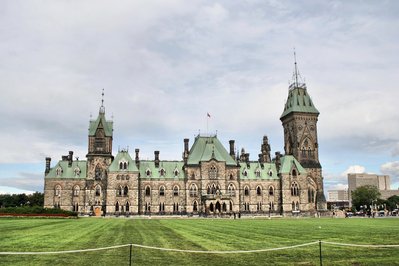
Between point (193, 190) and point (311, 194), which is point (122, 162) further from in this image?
point (311, 194)

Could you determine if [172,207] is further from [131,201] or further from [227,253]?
[227,253]

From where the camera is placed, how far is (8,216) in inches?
2419

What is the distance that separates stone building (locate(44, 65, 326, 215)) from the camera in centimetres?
8394

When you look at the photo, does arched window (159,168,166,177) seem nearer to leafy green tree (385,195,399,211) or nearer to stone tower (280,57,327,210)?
stone tower (280,57,327,210)

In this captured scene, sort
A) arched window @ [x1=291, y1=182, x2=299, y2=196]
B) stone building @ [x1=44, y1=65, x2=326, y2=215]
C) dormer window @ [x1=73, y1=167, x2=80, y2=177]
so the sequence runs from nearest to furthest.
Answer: stone building @ [x1=44, y1=65, x2=326, y2=215], dormer window @ [x1=73, y1=167, x2=80, y2=177], arched window @ [x1=291, y1=182, x2=299, y2=196]

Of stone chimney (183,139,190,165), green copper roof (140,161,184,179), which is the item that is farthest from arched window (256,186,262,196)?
stone chimney (183,139,190,165)

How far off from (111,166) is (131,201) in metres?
8.51

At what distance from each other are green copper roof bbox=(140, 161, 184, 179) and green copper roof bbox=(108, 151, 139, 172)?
332 cm

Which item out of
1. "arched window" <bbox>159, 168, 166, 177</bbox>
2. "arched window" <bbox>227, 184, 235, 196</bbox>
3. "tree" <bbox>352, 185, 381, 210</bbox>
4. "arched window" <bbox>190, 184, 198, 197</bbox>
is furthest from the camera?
"tree" <bbox>352, 185, 381, 210</bbox>

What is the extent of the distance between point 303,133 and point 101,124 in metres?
49.2

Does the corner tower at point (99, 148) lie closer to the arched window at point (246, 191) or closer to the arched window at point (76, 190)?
the arched window at point (76, 190)

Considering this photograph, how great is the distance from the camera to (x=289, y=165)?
9400 centimetres

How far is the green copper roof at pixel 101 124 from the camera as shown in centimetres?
8888

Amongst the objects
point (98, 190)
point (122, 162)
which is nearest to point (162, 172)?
point (122, 162)
